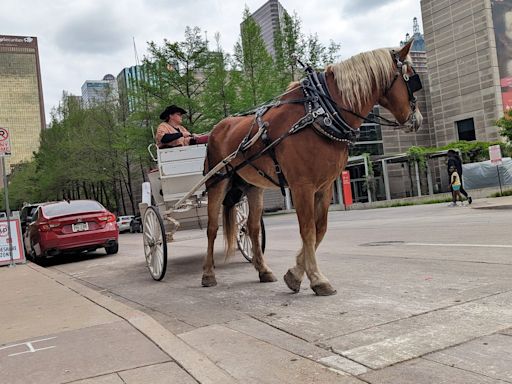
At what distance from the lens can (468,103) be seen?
4609 centimetres

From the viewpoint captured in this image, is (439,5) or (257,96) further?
(439,5)

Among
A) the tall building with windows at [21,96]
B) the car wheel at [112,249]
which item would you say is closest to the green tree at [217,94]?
the car wheel at [112,249]

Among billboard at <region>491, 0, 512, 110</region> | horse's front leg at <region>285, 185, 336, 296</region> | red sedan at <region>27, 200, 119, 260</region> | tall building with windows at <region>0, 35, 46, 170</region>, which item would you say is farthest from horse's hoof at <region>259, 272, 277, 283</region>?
tall building with windows at <region>0, 35, 46, 170</region>

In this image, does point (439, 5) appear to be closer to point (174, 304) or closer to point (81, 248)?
point (81, 248)

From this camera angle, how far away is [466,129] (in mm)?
46969

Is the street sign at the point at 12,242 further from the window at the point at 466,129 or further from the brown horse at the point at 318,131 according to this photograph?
the window at the point at 466,129

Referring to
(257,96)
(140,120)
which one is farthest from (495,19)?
(140,120)

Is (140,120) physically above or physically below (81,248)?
above

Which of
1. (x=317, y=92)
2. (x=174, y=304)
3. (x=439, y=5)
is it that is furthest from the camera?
(x=439, y=5)

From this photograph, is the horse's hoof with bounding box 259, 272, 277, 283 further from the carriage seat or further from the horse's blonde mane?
the carriage seat

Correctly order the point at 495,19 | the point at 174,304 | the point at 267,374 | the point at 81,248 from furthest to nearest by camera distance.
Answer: the point at 495,19 < the point at 81,248 < the point at 174,304 < the point at 267,374

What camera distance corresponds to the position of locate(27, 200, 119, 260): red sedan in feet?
40.9

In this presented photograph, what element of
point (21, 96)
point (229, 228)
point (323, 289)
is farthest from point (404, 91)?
point (21, 96)

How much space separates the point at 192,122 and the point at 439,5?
2750 centimetres
